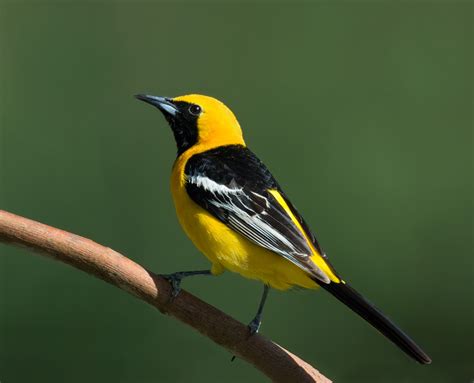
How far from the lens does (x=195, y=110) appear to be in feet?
10.9

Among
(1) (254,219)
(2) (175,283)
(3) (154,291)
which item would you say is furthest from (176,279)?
(1) (254,219)

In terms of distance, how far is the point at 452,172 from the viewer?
431 cm

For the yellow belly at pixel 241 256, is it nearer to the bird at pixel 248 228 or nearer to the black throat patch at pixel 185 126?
the bird at pixel 248 228

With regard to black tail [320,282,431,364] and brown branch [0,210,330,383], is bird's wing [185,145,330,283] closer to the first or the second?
black tail [320,282,431,364]

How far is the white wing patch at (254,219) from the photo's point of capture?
2.67 metres

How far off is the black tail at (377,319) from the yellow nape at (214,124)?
2.86 ft

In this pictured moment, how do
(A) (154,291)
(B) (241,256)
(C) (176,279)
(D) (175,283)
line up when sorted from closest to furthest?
(A) (154,291) < (D) (175,283) < (C) (176,279) < (B) (241,256)

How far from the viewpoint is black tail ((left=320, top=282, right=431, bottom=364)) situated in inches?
92.0

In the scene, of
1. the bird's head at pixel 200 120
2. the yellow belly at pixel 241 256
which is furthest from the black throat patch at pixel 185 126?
the yellow belly at pixel 241 256

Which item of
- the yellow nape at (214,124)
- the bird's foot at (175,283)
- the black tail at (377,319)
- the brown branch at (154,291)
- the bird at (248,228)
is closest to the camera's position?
the brown branch at (154,291)

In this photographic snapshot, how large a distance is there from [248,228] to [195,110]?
28.1 inches

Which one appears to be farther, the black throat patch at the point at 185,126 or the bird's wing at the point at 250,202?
the black throat patch at the point at 185,126

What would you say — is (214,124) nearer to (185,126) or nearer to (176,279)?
(185,126)

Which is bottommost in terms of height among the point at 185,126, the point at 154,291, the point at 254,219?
the point at 154,291
